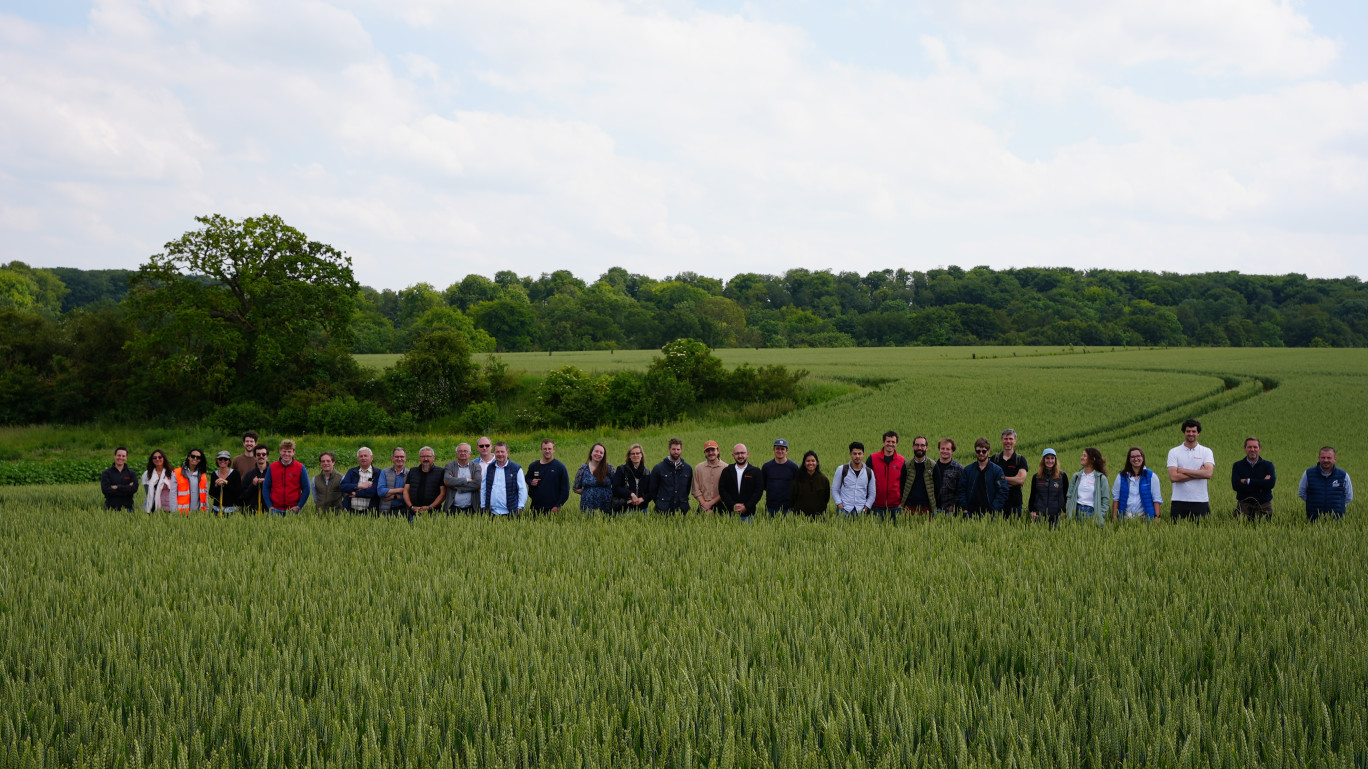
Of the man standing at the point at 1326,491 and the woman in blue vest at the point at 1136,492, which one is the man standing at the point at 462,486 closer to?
the woman in blue vest at the point at 1136,492

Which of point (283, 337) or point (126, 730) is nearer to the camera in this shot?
point (126, 730)

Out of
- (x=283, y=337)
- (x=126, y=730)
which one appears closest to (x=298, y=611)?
(x=126, y=730)

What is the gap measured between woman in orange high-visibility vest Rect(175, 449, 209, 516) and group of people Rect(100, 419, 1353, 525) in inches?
0.7

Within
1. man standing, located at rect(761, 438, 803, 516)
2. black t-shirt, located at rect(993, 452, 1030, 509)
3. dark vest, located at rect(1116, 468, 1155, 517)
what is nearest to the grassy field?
dark vest, located at rect(1116, 468, 1155, 517)

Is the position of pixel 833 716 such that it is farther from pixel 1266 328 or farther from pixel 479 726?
pixel 1266 328

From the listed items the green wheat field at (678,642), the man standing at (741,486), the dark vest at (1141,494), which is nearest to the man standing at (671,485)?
the man standing at (741,486)

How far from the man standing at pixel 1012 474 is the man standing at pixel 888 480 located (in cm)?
120

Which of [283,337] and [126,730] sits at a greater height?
[283,337]

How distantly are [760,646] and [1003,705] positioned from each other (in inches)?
57.3

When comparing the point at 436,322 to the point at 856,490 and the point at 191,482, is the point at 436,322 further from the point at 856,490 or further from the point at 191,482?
the point at 856,490

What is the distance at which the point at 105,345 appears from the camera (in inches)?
1550

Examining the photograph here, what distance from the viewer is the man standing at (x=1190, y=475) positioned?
9.72 m

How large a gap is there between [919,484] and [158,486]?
384 inches

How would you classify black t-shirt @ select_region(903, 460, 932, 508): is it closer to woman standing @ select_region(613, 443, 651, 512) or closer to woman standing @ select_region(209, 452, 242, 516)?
woman standing @ select_region(613, 443, 651, 512)
